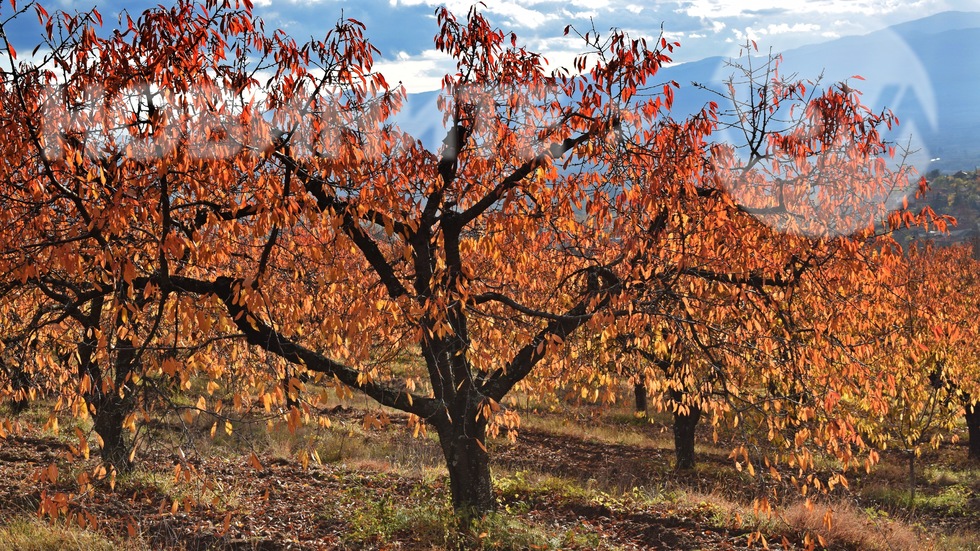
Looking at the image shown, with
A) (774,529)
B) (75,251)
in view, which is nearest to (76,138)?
(75,251)

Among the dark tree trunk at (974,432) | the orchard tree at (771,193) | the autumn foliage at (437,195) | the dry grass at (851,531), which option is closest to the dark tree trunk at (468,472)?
the autumn foliage at (437,195)

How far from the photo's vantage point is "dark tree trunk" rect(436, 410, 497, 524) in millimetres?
9938

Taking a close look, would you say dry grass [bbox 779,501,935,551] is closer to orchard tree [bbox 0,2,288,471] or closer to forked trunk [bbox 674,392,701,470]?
orchard tree [bbox 0,2,288,471]

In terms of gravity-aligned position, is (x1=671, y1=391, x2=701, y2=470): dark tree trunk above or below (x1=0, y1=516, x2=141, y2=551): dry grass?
below

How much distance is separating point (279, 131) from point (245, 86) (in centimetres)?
53

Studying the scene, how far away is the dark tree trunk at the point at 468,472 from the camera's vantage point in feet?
32.6

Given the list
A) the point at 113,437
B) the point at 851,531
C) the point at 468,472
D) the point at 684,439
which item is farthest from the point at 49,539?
the point at 684,439

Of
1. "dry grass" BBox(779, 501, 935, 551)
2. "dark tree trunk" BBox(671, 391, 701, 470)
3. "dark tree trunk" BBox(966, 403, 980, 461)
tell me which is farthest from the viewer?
"dark tree trunk" BBox(966, 403, 980, 461)

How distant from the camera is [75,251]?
7.62 meters

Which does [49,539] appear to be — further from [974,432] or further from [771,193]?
[974,432]

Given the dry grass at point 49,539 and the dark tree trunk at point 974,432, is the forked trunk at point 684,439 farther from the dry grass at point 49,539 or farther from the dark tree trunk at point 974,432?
the dry grass at point 49,539

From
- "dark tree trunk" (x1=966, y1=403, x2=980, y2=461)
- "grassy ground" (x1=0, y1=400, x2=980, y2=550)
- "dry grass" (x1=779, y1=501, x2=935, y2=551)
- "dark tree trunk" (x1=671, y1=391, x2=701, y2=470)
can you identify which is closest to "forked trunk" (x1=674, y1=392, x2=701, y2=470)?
"dark tree trunk" (x1=671, y1=391, x2=701, y2=470)

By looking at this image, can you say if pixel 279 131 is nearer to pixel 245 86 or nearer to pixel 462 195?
pixel 245 86

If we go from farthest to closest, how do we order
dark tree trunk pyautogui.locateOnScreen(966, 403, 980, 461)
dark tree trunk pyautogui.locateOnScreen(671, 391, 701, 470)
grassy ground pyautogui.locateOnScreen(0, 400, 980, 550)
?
dark tree trunk pyautogui.locateOnScreen(966, 403, 980, 461)
dark tree trunk pyautogui.locateOnScreen(671, 391, 701, 470)
grassy ground pyautogui.locateOnScreen(0, 400, 980, 550)
